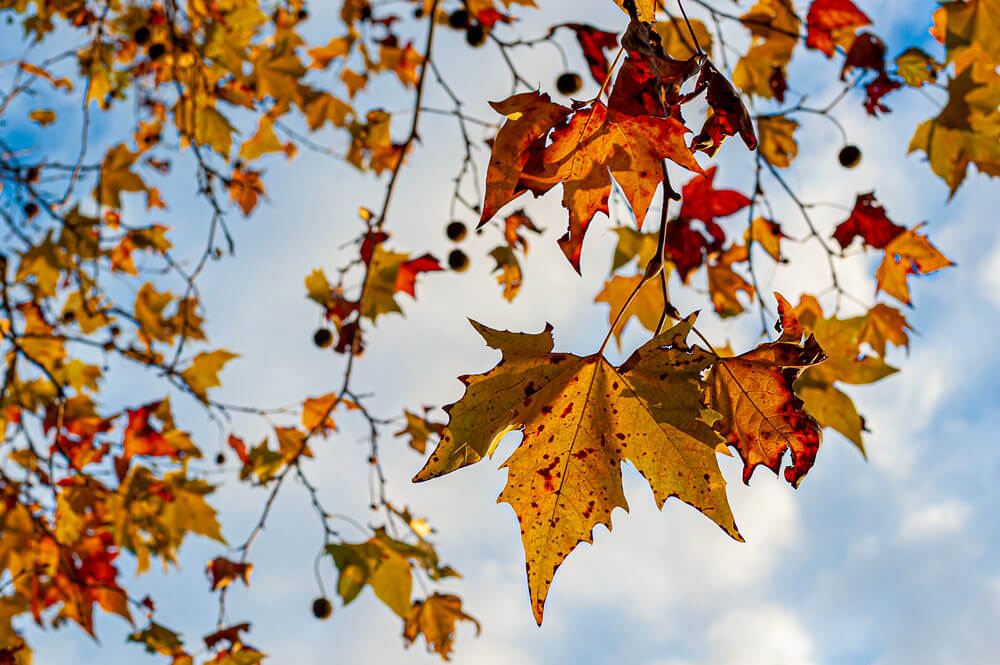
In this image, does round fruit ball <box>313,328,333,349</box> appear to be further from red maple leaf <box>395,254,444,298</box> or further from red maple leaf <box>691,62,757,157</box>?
red maple leaf <box>691,62,757,157</box>

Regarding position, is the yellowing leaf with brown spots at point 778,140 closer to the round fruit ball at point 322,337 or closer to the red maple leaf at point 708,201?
the red maple leaf at point 708,201

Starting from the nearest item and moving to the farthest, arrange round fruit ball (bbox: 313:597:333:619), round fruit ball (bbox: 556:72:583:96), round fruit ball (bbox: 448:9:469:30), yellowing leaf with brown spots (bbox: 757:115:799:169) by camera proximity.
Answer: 1. yellowing leaf with brown spots (bbox: 757:115:799:169)
2. round fruit ball (bbox: 556:72:583:96)
3. round fruit ball (bbox: 313:597:333:619)
4. round fruit ball (bbox: 448:9:469:30)

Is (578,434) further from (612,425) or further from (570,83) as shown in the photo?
(570,83)

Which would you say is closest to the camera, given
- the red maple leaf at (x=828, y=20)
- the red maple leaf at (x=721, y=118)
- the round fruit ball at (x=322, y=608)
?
the red maple leaf at (x=721, y=118)

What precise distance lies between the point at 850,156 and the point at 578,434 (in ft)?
6.69

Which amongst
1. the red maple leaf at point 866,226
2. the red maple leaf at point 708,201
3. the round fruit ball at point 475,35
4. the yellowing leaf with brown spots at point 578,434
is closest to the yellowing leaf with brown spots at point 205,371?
the round fruit ball at point 475,35

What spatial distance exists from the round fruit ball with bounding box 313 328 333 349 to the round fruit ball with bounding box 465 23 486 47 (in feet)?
4.02

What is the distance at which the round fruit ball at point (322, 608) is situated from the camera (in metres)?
2.62

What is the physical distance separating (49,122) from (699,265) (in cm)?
321

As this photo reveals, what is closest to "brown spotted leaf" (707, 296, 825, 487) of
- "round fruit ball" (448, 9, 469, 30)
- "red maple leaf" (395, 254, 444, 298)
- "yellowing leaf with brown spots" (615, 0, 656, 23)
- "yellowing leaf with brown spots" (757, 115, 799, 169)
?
"yellowing leaf with brown spots" (615, 0, 656, 23)

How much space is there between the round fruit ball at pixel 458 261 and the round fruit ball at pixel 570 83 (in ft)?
2.22

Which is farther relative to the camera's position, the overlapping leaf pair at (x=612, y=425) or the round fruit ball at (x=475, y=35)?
the round fruit ball at (x=475, y=35)

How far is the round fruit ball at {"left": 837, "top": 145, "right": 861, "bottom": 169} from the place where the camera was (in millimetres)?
2453

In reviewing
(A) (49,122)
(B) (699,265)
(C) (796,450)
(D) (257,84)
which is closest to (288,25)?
(D) (257,84)
